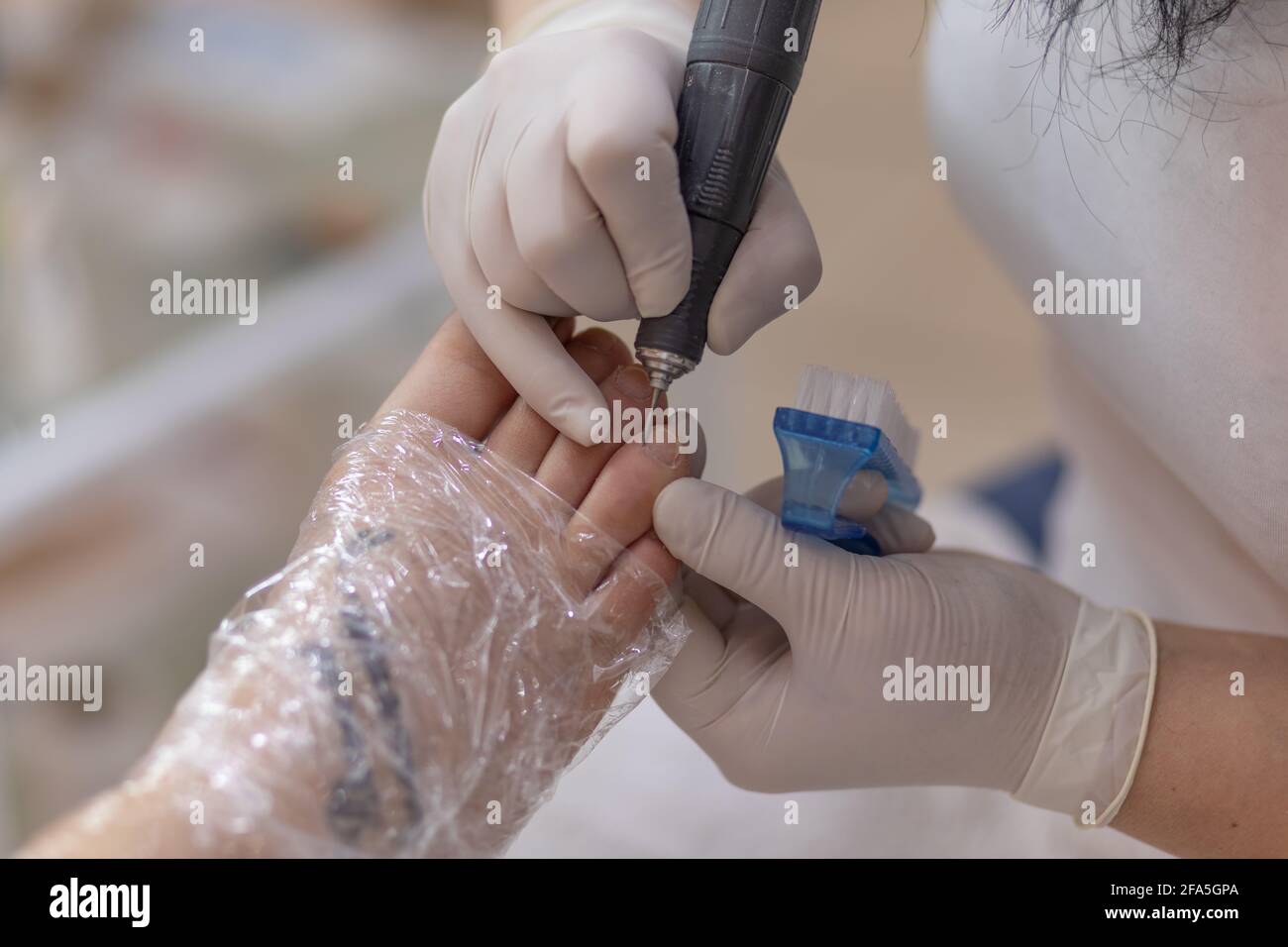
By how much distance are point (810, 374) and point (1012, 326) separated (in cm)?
185

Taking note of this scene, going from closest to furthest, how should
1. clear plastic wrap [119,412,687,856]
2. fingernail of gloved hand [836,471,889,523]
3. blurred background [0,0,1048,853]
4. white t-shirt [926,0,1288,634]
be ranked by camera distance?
clear plastic wrap [119,412,687,856], white t-shirt [926,0,1288,634], fingernail of gloved hand [836,471,889,523], blurred background [0,0,1048,853]

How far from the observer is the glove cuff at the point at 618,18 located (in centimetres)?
89

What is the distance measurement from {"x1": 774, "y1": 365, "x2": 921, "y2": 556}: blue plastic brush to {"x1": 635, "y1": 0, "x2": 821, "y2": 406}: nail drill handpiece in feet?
0.33

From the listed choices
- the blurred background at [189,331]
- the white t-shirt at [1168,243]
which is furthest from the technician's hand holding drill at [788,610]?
the blurred background at [189,331]

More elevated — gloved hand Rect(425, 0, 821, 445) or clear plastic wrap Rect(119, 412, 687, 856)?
gloved hand Rect(425, 0, 821, 445)

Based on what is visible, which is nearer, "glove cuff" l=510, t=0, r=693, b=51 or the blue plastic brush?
the blue plastic brush

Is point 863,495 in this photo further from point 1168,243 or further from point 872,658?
point 1168,243

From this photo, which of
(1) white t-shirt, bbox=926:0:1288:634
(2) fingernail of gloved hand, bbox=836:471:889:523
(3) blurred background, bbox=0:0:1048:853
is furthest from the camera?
(3) blurred background, bbox=0:0:1048:853

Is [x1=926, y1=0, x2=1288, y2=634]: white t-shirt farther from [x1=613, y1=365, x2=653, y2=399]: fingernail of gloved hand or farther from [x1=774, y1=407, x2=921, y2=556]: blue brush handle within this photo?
[x1=613, y1=365, x2=653, y2=399]: fingernail of gloved hand

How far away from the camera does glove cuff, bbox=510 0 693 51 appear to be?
0.89 meters

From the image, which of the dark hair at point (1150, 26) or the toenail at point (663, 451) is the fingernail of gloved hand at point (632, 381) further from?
the dark hair at point (1150, 26)

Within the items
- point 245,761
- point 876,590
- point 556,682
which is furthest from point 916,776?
point 245,761

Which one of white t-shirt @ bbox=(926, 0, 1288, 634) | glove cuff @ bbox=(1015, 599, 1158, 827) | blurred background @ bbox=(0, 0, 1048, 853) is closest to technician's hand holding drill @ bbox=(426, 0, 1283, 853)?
glove cuff @ bbox=(1015, 599, 1158, 827)

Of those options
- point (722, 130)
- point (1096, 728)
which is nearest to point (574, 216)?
point (722, 130)
